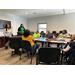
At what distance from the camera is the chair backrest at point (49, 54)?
1.21m

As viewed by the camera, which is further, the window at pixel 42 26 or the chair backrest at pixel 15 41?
the window at pixel 42 26

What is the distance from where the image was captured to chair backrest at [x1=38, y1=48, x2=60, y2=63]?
1.21 meters

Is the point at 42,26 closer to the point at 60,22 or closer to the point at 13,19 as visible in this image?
the point at 60,22

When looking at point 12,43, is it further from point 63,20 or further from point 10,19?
point 63,20

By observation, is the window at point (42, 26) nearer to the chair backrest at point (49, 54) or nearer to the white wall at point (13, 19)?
the white wall at point (13, 19)

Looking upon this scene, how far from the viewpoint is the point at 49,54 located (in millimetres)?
1244

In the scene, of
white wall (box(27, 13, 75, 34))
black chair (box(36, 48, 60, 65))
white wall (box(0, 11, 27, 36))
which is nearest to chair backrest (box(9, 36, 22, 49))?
black chair (box(36, 48, 60, 65))

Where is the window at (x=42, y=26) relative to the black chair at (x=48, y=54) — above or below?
above

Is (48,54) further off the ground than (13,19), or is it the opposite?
(13,19)

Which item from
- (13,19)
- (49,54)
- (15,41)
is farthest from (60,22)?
(49,54)

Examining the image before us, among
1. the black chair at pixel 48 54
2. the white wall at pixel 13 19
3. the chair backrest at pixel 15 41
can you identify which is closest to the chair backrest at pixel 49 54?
the black chair at pixel 48 54

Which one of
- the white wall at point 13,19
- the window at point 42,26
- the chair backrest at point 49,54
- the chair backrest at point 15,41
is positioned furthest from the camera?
the window at point 42,26

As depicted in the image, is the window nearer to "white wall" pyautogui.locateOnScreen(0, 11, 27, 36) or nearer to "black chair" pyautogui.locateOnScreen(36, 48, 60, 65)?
"white wall" pyautogui.locateOnScreen(0, 11, 27, 36)

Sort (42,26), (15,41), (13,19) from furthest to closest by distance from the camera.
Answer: (42,26)
(13,19)
(15,41)
